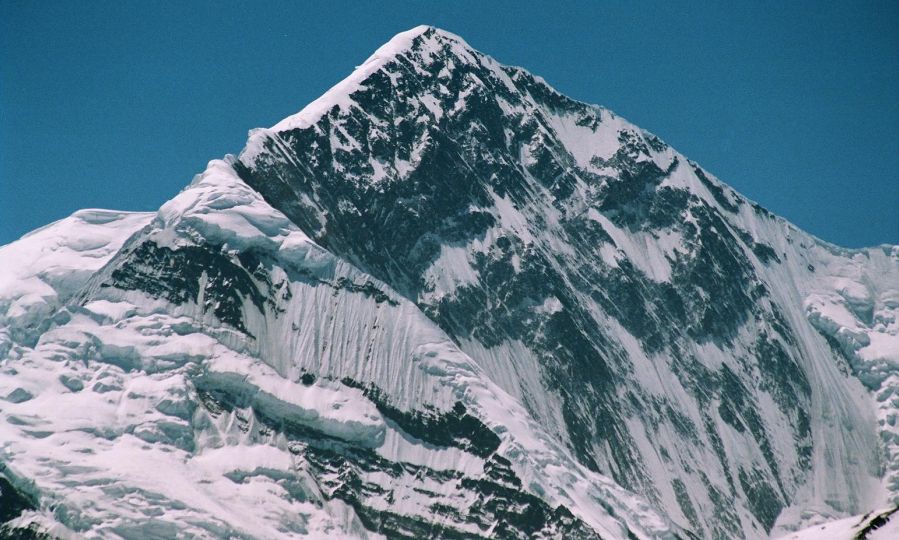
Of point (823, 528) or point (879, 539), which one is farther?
point (823, 528)

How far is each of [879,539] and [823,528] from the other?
61.9 ft

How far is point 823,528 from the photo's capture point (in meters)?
151

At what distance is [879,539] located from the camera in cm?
13238
